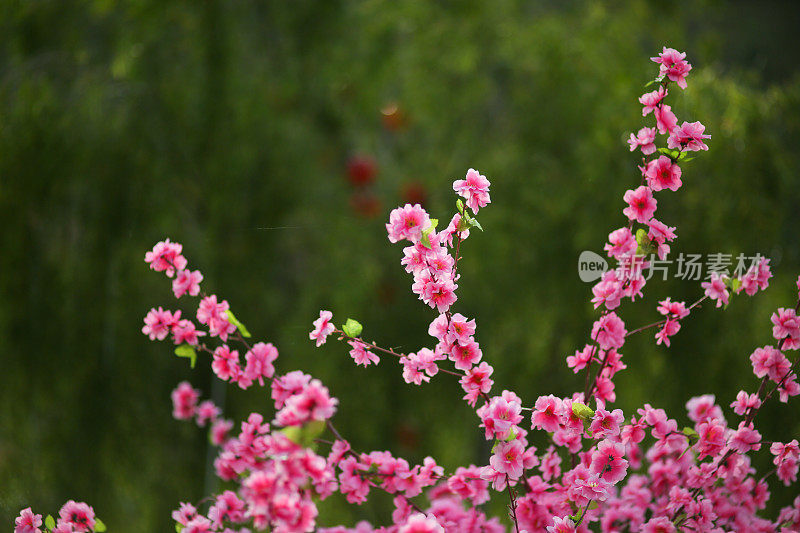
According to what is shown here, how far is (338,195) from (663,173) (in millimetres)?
1552

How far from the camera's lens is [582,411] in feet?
2.61

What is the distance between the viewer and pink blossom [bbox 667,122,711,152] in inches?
33.4

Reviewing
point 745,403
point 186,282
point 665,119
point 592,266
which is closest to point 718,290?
point 745,403

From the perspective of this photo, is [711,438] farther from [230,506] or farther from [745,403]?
[230,506]

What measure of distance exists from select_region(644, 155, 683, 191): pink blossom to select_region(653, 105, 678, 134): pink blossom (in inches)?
1.5

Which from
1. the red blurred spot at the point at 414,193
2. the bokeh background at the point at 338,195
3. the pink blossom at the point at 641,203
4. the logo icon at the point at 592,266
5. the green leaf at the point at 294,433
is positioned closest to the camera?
the green leaf at the point at 294,433

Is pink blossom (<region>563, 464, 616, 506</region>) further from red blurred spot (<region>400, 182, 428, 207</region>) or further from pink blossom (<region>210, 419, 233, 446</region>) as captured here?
red blurred spot (<region>400, 182, 428, 207</region>)

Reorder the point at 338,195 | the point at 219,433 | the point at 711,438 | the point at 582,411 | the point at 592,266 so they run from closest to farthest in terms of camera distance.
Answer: the point at 582,411 < the point at 711,438 < the point at 219,433 < the point at 592,266 < the point at 338,195

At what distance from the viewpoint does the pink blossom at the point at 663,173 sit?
34.9 inches

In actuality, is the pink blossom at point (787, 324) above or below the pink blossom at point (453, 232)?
below

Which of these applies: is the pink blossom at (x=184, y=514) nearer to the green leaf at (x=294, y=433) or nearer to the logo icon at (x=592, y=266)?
the green leaf at (x=294, y=433)

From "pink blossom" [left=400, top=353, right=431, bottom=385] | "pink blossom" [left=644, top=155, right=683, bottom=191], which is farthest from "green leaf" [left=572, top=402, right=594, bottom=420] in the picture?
"pink blossom" [left=644, top=155, right=683, bottom=191]

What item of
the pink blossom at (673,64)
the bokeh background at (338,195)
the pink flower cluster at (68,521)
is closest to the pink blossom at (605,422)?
the pink blossom at (673,64)

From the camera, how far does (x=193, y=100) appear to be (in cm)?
189
